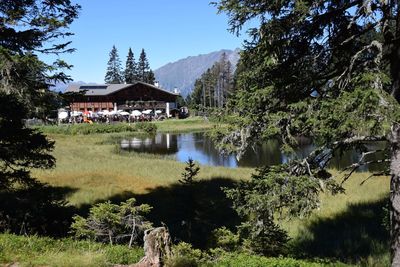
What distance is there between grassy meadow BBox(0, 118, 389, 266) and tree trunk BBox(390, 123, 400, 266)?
2.67 metres

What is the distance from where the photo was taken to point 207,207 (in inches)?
675

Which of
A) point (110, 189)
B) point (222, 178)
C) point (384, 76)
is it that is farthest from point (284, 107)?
point (222, 178)

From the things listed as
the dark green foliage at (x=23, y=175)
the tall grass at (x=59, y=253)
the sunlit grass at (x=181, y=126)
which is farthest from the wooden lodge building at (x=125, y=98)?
the tall grass at (x=59, y=253)

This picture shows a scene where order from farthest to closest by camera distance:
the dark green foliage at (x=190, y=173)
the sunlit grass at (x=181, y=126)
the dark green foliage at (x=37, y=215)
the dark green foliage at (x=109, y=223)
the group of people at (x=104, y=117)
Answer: the group of people at (x=104, y=117) → the sunlit grass at (x=181, y=126) → the dark green foliage at (x=190, y=173) → the dark green foliage at (x=37, y=215) → the dark green foliage at (x=109, y=223)

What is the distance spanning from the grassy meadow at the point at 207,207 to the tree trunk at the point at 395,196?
8.77 ft

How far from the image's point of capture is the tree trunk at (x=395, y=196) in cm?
744

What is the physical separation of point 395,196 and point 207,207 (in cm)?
1012

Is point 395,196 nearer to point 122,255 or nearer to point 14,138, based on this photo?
point 122,255

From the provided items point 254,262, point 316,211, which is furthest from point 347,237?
point 254,262

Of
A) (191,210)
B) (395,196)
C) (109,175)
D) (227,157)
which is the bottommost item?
(191,210)

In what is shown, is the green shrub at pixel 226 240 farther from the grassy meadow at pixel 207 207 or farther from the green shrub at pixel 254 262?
the grassy meadow at pixel 207 207

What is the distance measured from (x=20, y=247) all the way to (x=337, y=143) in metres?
5.75

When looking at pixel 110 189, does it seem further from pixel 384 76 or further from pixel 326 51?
pixel 384 76

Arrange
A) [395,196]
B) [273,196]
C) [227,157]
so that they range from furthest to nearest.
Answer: [227,157]
[395,196]
[273,196]
